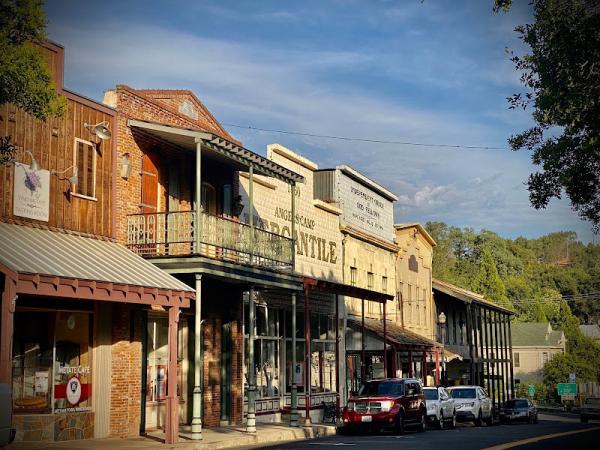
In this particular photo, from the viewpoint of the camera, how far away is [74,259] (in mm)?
18656

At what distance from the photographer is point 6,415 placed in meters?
14.6

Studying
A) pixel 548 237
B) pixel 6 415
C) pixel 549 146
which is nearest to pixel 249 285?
pixel 549 146

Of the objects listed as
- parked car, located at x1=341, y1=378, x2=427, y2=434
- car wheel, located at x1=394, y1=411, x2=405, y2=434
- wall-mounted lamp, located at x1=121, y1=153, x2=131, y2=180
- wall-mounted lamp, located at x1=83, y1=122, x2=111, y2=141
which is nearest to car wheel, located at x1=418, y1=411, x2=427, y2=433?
parked car, located at x1=341, y1=378, x2=427, y2=434

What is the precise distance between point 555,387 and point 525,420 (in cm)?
4075

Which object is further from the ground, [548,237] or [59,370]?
[548,237]

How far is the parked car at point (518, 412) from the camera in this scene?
4262cm

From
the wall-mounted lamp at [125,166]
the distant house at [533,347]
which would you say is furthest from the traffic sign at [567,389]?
the wall-mounted lamp at [125,166]

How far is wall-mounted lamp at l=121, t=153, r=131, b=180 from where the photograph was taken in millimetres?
22375

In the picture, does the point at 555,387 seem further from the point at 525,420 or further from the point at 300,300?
the point at 300,300

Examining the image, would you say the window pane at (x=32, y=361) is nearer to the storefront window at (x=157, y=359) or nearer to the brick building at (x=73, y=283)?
the brick building at (x=73, y=283)

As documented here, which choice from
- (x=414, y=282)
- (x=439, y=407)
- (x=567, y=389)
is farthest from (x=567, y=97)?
(x=567, y=389)

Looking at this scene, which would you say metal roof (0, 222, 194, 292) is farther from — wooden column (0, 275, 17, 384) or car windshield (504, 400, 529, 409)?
car windshield (504, 400, 529, 409)

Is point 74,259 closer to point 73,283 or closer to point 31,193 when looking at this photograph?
point 73,283

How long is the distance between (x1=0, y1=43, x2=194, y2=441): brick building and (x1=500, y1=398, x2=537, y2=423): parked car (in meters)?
25.3
